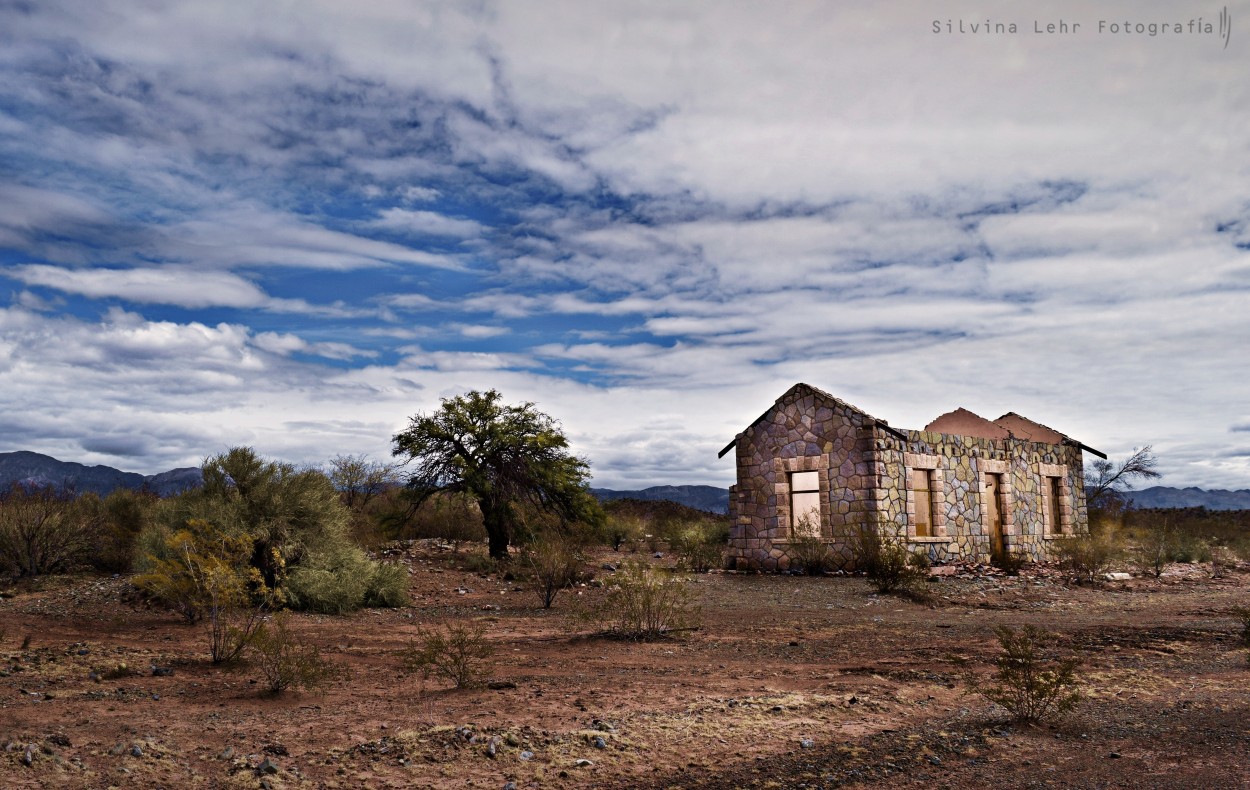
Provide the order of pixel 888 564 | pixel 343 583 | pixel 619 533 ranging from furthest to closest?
pixel 619 533, pixel 888 564, pixel 343 583

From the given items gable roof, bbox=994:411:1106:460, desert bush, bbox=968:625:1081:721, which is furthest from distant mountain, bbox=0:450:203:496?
desert bush, bbox=968:625:1081:721

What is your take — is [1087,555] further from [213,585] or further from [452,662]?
[213,585]

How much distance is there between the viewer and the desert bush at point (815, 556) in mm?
21797

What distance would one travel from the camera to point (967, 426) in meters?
28.2

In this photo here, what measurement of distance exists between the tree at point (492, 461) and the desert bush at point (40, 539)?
7.84 m

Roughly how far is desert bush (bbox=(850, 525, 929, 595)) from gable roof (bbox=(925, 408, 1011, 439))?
8838 millimetres

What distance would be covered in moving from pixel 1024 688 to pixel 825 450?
15615mm

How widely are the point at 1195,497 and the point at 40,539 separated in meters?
201

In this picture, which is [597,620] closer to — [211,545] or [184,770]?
[211,545]

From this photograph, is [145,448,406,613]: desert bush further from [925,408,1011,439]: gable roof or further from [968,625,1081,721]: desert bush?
[925,408,1011,439]: gable roof

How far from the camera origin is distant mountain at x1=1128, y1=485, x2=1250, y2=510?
161 m

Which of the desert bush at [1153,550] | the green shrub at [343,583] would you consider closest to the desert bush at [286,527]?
the green shrub at [343,583]

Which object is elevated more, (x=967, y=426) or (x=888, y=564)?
(x=967, y=426)

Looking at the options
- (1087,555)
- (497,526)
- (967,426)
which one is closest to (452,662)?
(497,526)
